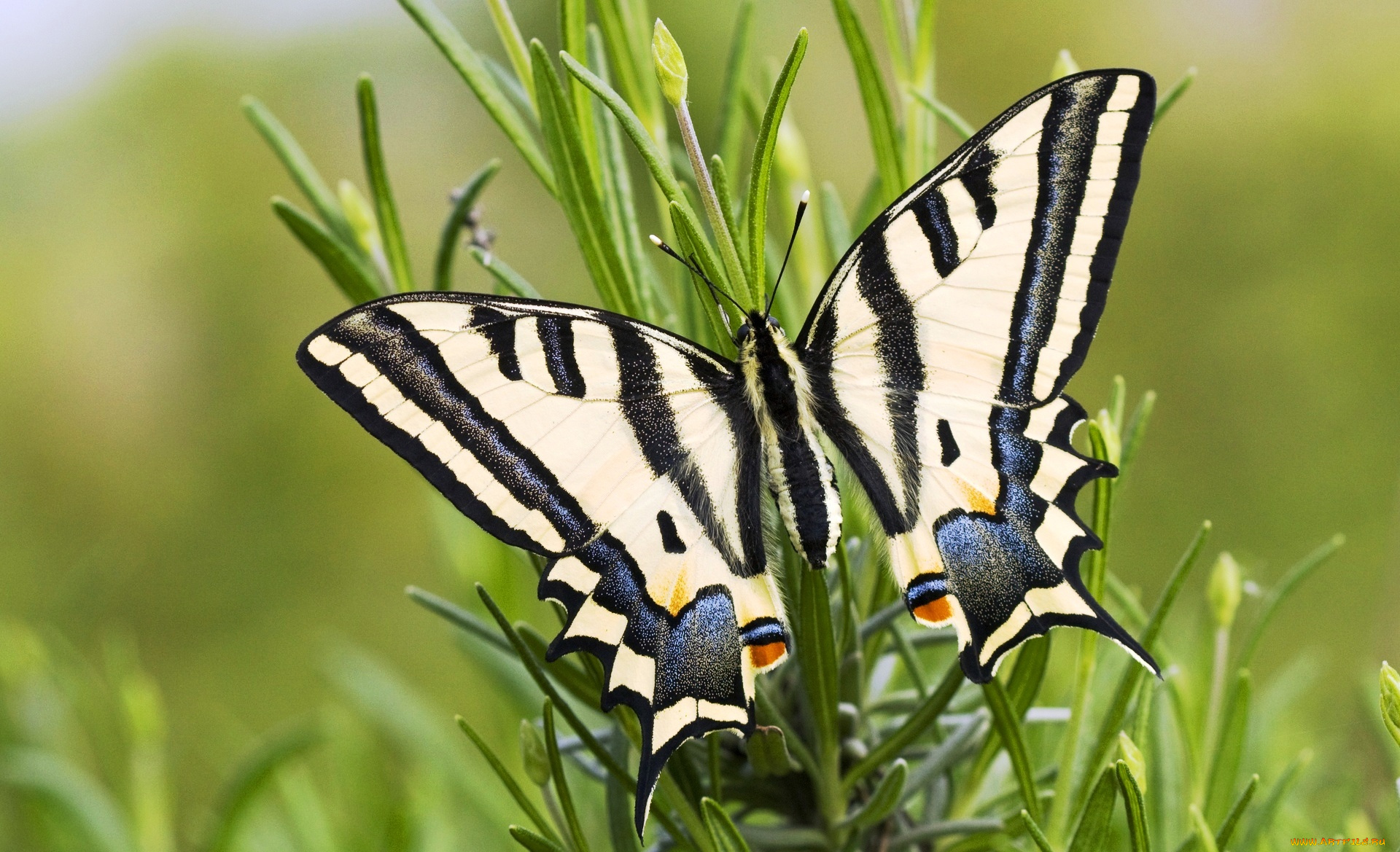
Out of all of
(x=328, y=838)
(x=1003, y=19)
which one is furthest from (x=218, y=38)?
(x=328, y=838)

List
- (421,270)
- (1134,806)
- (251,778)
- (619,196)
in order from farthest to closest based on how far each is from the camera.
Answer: (421,270) → (251,778) → (619,196) → (1134,806)

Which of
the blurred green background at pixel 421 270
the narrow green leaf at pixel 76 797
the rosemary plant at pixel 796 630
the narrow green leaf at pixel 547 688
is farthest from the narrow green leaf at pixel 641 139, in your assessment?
the blurred green background at pixel 421 270

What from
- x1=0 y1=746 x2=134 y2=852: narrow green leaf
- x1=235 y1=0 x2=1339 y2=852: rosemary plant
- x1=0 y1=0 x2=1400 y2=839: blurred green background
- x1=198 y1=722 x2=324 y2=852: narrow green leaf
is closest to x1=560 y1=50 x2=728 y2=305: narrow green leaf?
x1=235 y1=0 x2=1339 y2=852: rosemary plant

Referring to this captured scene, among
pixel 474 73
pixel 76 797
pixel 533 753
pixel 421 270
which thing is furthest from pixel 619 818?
pixel 421 270

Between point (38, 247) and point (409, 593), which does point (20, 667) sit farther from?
point (38, 247)

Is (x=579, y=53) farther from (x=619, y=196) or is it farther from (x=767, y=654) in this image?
(x=767, y=654)

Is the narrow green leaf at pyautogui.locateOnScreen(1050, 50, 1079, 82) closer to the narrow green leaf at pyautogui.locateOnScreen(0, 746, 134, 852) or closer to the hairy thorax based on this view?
the hairy thorax
